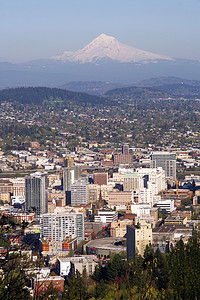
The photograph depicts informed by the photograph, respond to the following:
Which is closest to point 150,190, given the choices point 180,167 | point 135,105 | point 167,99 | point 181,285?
point 180,167

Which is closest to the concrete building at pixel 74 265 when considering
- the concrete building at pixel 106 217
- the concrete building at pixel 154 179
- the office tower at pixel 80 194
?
the concrete building at pixel 106 217

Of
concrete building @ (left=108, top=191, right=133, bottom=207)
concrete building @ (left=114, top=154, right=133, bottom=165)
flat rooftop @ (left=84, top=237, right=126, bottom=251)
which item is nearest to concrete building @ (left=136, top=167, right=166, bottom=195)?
concrete building @ (left=108, top=191, right=133, bottom=207)

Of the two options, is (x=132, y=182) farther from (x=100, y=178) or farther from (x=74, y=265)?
(x=74, y=265)

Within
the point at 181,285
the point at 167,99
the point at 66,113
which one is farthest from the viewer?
the point at 167,99

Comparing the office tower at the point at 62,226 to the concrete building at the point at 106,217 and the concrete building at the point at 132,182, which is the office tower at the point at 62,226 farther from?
the concrete building at the point at 132,182

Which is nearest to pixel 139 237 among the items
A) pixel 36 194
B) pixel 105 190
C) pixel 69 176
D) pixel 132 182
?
pixel 36 194

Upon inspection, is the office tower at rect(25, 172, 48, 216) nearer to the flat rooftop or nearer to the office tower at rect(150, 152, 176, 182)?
the flat rooftop

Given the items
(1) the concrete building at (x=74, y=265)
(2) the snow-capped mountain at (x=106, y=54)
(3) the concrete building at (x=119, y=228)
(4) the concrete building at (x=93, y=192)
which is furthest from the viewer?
(2) the snow-capped mountain at (x=106, y=54)

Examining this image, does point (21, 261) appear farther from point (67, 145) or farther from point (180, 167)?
point (67, 145)
